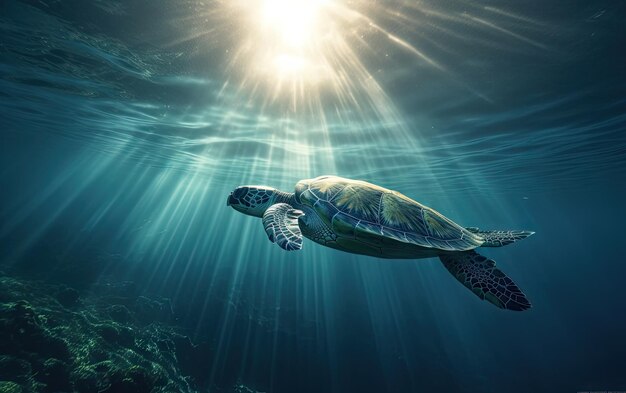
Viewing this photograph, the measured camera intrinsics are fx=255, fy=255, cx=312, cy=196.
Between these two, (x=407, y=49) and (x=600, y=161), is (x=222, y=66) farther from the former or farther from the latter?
(x=600, y=161)

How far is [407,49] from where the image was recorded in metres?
6.54

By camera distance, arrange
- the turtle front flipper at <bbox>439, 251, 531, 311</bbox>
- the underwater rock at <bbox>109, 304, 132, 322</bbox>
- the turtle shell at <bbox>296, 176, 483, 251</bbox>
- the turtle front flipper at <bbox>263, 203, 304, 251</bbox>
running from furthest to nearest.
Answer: the underwater rock at <bbox>109, 304, 132, 322</bbox> < the turtle shell at <bbox>296, 176, 483, 251</bbox> < the turtle front flipper at <bbox>439, 251, 531, 311</bbox> < the turtle front flipper at <bbox>263, 203, 304, 251</bbox>

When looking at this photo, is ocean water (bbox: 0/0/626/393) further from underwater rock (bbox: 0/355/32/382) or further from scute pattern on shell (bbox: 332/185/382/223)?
scute pattern on shell (bbox: 332/185/382/223)

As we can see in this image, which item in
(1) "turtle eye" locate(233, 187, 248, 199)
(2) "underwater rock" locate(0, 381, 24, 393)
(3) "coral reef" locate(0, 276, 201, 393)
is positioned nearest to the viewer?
(2) "underwater rock" locate(0, 381, 24, 393)

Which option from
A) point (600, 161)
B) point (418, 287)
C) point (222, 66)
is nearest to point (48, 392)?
point (222, 66)

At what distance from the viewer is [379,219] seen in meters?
4.04

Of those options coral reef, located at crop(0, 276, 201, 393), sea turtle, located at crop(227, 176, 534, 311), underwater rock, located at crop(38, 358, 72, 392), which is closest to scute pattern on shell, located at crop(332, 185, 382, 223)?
sea turtle, located at crop(227, 176, 534, 311)

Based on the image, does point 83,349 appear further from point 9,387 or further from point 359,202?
point 359,202

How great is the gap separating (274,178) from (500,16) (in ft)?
76.2

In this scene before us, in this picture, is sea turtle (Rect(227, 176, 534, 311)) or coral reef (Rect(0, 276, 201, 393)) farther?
coral reef (Rect(0, 276, 201, 393))

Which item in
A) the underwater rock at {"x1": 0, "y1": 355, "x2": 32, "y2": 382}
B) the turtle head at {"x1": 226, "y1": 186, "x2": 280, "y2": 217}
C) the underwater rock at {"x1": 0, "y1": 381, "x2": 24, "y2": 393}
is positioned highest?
the turtle head at {"x1": 226, "y1": 186, "x2": 280, "y2": 217}

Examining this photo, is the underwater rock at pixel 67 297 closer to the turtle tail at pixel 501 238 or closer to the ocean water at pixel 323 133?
the ocean water at pixel 323 133

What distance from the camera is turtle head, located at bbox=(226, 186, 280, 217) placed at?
523 centimetres

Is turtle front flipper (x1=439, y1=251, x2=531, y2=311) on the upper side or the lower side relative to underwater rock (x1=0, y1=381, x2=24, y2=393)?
upper
